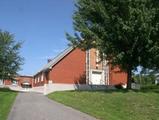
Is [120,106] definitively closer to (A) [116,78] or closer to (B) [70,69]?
(B) [70,69]

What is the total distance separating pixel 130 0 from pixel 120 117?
13776 mm

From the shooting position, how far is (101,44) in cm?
3108

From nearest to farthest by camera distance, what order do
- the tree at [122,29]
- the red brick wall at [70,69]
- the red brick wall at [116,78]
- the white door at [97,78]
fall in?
1. the tree at [122,29]
2. the red brick wall at [70,69]
3. the white door at [97,78]
4. the red brick wall at [116,78]

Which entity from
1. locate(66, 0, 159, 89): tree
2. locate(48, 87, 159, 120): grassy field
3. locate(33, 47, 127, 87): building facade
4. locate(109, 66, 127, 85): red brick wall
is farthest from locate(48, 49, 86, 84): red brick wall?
locate(48, 87, 159, 120): grassy field

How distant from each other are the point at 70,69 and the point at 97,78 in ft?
13.6

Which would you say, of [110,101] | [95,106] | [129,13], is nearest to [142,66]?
[129,13]

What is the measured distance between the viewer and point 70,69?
163ft

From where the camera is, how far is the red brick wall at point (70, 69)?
48.4m

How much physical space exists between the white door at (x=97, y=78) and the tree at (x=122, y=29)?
17.0 metres

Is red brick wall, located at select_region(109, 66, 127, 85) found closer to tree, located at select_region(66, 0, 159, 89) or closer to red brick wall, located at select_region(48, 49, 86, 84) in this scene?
red brick wall, located at select_region(48, 49, 86, 84)

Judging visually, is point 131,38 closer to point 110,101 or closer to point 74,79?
point 110,101

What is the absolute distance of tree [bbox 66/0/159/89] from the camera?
96.3 ft

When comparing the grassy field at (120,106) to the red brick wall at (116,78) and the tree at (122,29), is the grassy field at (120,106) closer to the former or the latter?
the tree at (122,29)

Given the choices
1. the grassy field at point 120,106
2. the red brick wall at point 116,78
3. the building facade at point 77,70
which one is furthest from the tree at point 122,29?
the red brick wall at point 116,78
